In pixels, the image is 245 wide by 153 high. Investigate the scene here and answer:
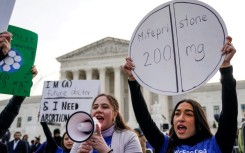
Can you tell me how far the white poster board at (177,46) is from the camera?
209 cm

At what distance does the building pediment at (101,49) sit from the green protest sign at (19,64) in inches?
1641

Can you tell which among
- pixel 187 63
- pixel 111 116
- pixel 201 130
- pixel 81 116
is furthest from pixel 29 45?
pixel 201 130

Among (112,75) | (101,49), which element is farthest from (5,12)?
(112,75)

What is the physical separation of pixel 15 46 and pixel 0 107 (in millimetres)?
55950

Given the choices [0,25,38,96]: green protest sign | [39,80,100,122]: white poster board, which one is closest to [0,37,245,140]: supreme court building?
[39,80,100,122]: white poster board

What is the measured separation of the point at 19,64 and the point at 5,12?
1544 millimetres

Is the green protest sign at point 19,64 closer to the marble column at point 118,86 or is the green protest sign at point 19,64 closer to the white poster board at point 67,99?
the white poster board at point 67,99

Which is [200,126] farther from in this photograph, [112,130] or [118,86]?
[118,86]

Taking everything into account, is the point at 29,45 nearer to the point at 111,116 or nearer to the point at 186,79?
the point at 111,116


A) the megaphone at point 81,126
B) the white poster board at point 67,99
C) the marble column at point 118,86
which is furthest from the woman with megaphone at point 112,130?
the marble column at point 118,86

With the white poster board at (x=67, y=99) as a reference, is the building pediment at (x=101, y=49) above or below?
above

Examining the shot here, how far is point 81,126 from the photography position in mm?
1914

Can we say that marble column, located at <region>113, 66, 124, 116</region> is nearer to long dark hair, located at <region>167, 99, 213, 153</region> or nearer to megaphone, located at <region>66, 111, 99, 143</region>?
long dark hair, located at <region>167, 99, 213, 153</region>

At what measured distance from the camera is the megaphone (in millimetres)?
1869
